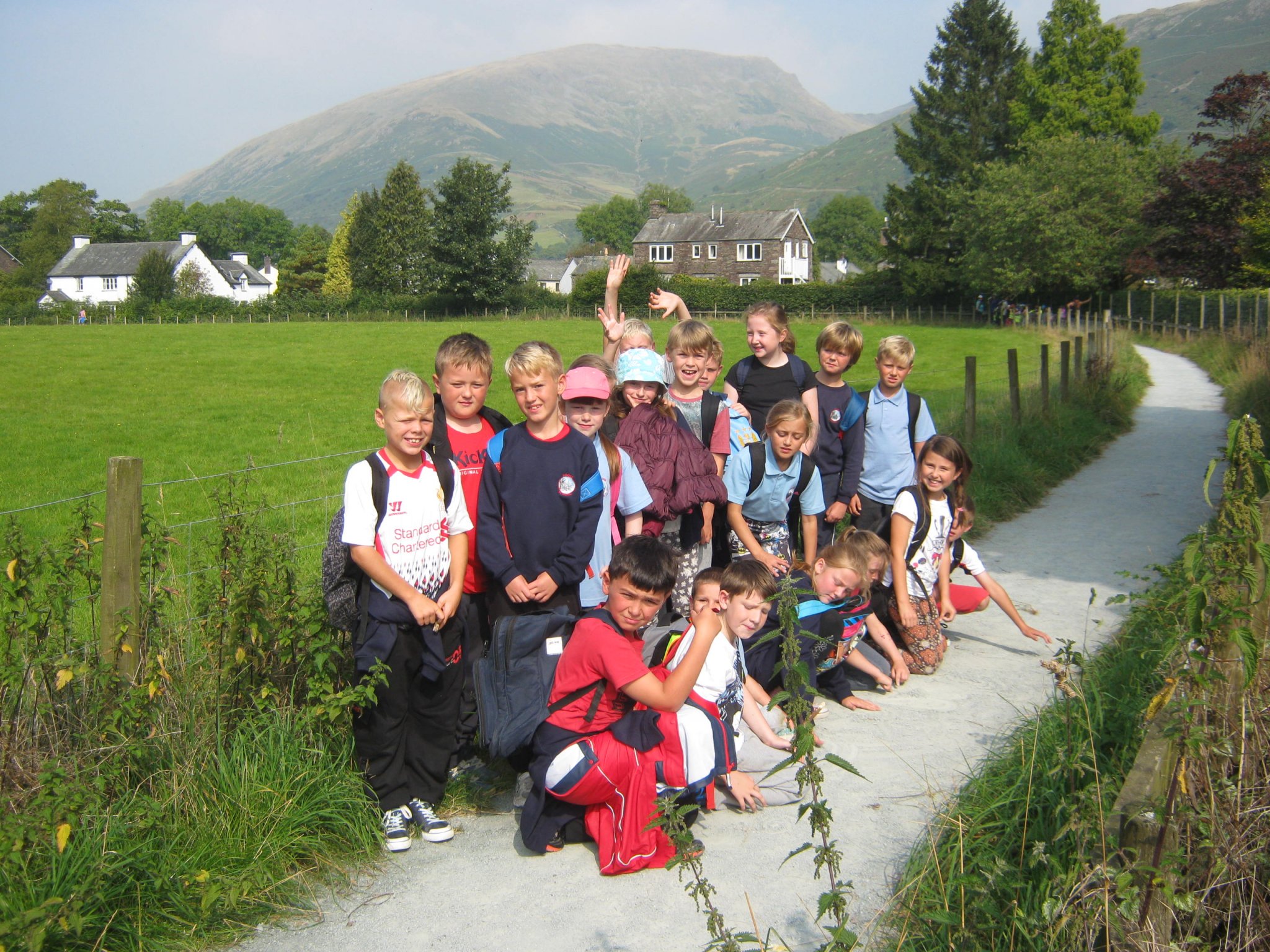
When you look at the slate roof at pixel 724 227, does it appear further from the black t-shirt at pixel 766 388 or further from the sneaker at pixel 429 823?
the sneaker at pixel 429 823

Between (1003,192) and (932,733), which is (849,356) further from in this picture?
(1003,192)

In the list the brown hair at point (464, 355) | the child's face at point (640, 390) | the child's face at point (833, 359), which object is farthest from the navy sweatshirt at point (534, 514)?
the child's face at point (833, 359)

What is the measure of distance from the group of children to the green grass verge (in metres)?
0.75

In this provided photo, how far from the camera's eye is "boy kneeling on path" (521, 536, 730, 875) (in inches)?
146

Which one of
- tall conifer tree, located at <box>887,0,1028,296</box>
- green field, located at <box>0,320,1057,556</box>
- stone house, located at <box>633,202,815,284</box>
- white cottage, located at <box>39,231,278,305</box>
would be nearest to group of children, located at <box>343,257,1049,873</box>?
green field, located at <box>0,320,1057,556</box>

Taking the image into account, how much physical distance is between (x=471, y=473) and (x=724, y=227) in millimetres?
94728

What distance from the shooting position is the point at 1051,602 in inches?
268

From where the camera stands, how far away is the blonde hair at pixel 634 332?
543 centimetres

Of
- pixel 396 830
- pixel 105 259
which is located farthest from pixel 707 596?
pixel 105 259

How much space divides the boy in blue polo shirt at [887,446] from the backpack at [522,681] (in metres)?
3.08

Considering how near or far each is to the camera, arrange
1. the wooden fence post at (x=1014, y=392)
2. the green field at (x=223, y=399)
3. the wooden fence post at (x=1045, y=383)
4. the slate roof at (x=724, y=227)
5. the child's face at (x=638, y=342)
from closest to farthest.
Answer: the child's face at (x=638, y=342) < the wooden fence post at (x=1014, y=392) < the green field at (x=223, y=399) < the wooden fence post at (x=1045, y=383) < the slate roof at (x=724, y=227)

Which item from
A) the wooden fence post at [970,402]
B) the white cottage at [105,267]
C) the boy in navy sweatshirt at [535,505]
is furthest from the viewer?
the white cottage at [105,267]

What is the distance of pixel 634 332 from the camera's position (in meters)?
5.49

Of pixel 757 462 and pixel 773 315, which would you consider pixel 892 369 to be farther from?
pixel 757 462
